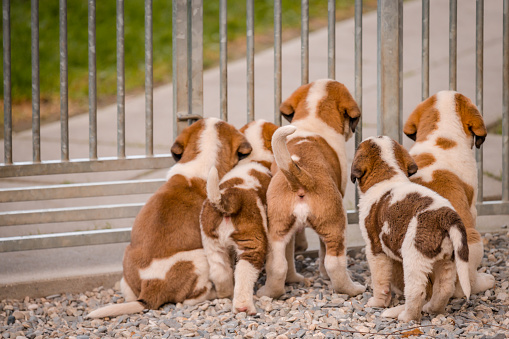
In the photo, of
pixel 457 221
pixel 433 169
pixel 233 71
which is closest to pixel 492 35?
pixel 233 71

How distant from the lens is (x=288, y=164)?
14.1 ft

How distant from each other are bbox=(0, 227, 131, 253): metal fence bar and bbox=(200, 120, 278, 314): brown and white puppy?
41.0 inches

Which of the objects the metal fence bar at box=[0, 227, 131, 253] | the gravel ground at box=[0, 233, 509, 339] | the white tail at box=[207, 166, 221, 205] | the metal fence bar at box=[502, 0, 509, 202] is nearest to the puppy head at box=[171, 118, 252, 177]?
the white tail at box=[207, 166, 221, 205]

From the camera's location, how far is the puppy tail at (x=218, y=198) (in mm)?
4316

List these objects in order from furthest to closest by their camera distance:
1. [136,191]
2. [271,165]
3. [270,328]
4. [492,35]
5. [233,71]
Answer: [492,35]
[233,71]
[136,191]
[271,165]
[270,328]

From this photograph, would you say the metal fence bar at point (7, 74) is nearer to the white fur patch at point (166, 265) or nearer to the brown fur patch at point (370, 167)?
the white fur patch at point (166, 265)

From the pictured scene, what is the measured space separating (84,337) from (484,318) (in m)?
2.41

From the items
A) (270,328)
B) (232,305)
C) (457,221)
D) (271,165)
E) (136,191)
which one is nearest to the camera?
(457,221)

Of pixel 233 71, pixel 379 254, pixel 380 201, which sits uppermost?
Answer: pixel 233 71

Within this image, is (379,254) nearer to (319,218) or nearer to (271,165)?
(319,218)

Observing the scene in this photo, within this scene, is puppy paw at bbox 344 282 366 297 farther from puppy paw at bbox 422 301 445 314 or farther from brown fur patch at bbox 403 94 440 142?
brown fur patch at bbox 403 94 440 142

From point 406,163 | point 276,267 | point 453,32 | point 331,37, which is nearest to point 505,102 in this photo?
point 453,32

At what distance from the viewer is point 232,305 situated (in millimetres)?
4605

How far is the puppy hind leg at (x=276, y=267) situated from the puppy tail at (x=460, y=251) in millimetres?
1119
